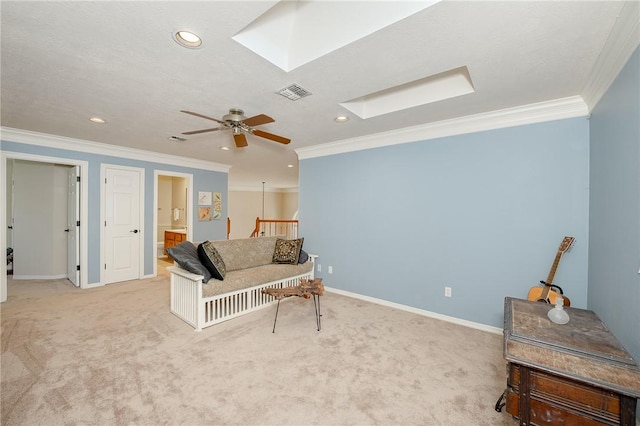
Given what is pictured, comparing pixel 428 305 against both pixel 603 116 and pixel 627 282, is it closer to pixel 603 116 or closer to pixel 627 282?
pixel 627 282

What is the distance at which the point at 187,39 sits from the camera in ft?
5.82

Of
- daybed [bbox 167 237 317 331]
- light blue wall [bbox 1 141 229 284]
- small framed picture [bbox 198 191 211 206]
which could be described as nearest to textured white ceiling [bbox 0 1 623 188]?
light blue wall [bbox 1 141 229 284]

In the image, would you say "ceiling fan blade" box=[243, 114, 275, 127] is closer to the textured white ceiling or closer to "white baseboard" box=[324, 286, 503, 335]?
the textured white ceiling

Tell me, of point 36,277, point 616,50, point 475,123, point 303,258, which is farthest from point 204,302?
point 36,277

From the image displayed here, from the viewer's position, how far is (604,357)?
130 cm

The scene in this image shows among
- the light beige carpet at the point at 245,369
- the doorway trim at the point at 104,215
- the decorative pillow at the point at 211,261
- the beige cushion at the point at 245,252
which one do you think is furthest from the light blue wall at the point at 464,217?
the doorway trim at the point at 104,215

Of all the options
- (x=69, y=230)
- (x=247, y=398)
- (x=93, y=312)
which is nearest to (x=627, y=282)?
(x=247, y=398)

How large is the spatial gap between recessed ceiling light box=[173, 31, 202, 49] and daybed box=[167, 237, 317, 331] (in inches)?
88.2

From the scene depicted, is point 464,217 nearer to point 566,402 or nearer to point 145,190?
point 566,402

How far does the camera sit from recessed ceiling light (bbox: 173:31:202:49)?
171 cm

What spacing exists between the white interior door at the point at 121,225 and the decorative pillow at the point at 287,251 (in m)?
2.95

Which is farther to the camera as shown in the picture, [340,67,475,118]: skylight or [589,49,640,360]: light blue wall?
[340,67,475,118]: skylight

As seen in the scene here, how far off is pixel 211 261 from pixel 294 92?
220 cm

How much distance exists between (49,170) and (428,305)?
730 centimetres
